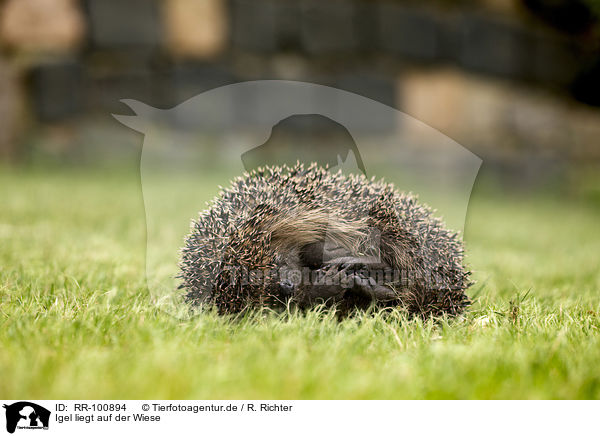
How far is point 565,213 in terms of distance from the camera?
33.3ft

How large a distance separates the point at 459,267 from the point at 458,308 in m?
0.22

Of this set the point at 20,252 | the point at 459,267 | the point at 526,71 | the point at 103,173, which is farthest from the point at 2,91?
the point at 526,71

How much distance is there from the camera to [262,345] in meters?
2.42

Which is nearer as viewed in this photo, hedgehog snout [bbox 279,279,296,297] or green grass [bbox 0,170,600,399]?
green grass [bbox 0,170,600,399]
